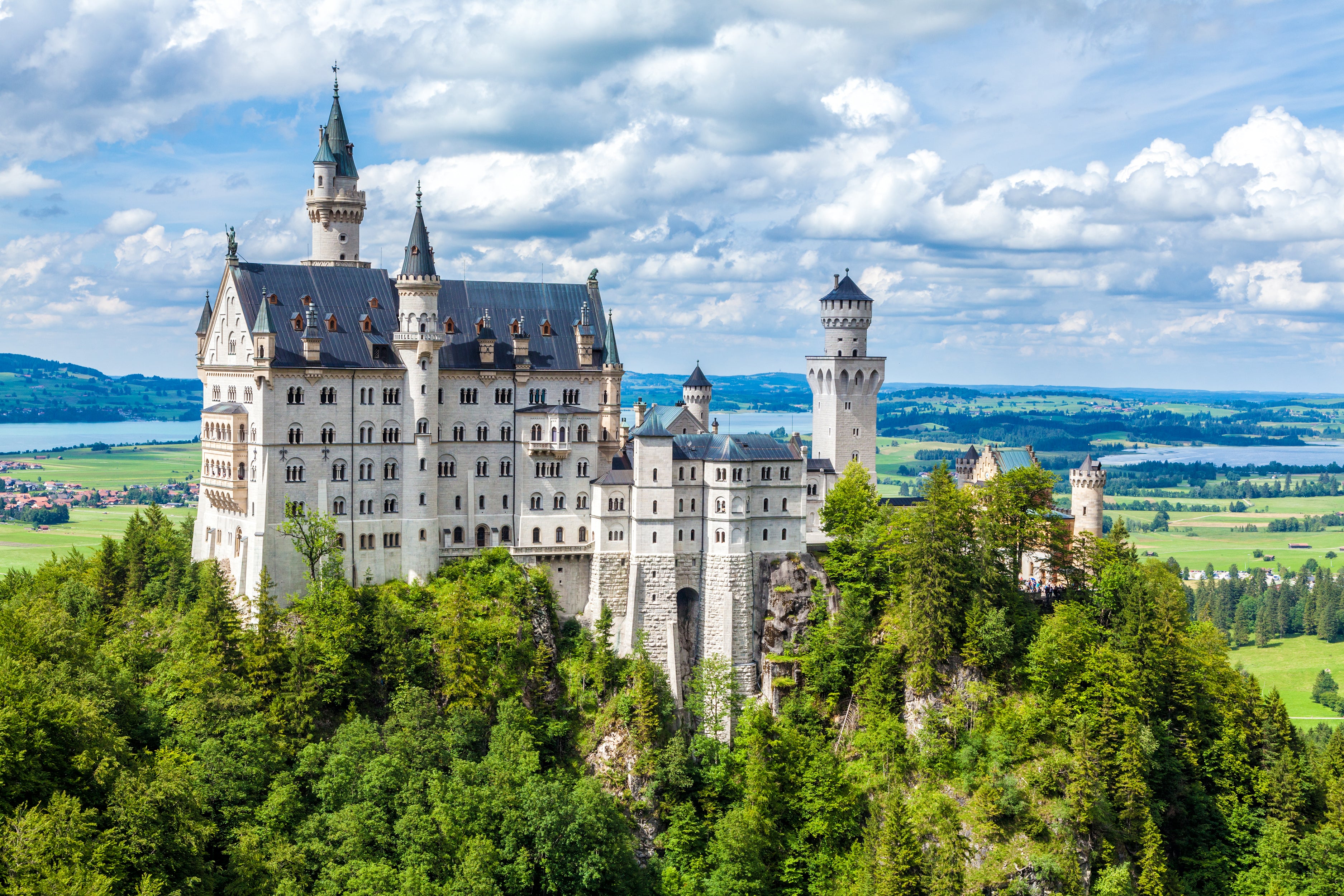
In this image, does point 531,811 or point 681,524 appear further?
point 681,524

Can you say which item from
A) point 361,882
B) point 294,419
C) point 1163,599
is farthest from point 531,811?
point 1163,599

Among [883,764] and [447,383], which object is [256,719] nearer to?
[447,383]

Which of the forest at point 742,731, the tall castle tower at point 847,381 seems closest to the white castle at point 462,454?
the forest at point 742,731

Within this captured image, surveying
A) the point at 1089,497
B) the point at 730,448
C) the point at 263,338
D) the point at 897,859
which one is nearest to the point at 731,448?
the point at 730,448


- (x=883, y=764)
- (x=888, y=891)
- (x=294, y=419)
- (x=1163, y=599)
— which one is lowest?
(x=888, y=891)

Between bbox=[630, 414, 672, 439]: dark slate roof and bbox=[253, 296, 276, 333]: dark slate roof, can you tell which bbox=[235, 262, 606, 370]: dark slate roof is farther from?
bbox=[630, 414, 672, 439]: dark slate roof

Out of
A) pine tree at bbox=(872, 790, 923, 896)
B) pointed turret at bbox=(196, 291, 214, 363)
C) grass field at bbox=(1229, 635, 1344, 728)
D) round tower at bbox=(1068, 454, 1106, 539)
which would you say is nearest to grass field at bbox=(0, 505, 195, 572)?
pointed turret at bbox=(196, 291, 214, 363)

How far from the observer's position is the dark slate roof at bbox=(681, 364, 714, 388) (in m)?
98.8

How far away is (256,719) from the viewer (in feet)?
240

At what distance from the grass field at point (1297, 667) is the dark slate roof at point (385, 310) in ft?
329

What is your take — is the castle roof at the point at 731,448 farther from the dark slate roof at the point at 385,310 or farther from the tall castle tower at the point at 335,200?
the tall castle tower at the point at 335,200

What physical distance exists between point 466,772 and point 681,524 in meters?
22.1

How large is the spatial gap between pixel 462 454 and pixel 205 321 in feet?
65.5

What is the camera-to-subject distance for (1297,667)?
17462 cm
